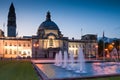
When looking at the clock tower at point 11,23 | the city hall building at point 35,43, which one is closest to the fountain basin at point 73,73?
the city hall building at point 35,43

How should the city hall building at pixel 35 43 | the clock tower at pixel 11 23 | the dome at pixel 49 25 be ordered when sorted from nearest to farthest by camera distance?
1. the city hall building at pixel 35 43
2. the clock tower at pixel 11 23
3. the dome at pixel 49 25

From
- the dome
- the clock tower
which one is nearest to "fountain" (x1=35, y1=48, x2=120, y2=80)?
the dome

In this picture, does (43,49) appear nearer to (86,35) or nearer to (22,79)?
(86,35)

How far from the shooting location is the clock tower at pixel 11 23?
93875 mm

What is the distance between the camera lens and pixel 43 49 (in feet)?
296

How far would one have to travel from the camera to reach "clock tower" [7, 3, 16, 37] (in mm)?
93875

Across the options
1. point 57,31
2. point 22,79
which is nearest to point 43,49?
point 57,31

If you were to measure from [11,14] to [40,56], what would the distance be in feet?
68.4

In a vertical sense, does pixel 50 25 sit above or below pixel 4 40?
above

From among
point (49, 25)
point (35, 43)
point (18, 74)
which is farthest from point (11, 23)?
point (18, 74)

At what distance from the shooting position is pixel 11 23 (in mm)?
95500

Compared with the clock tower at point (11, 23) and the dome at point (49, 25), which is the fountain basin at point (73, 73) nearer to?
the dome at point (49, 25)

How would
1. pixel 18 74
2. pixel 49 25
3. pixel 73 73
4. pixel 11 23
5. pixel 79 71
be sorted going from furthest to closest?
1. pixel 49 25
2. pixel 11 23
3. pixel 79 71
4. pixel 73 73
5. pixel 18 74

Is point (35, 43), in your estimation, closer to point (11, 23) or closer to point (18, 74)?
point (11, 23)
